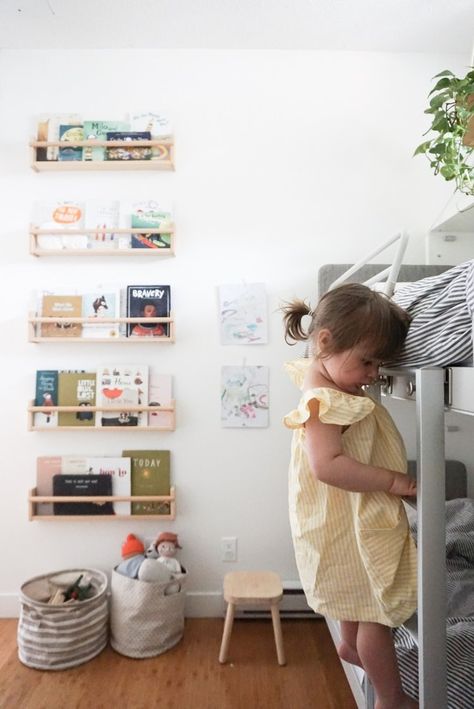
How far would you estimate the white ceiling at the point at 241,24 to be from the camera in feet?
7.05

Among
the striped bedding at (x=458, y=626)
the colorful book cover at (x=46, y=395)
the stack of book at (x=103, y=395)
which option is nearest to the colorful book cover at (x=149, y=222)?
the stack of book at (x=103, y=395)

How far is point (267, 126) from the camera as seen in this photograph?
2.49 metres

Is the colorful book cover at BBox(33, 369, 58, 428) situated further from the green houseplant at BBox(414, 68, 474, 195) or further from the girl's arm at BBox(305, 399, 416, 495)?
the green houseplant at BBox(414, 68, 474, 195)

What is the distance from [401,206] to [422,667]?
2.04 metres

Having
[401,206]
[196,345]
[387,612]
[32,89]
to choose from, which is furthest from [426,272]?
[32,89]

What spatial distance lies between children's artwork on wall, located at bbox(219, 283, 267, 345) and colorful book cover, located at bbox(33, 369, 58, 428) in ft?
2.71

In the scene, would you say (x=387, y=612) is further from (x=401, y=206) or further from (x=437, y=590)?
(x=401, y=206)

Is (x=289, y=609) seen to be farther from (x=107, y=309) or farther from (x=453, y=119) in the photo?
(x=453, y=119)

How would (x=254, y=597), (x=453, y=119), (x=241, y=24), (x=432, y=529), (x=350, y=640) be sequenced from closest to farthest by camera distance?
(x=432, y=529)
(x=350, y=640)
(x=453, y=119)
(x=254, y=597)
(x=241, y=24)

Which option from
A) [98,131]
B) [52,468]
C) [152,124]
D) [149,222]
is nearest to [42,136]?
[98,131]

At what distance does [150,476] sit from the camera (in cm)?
243

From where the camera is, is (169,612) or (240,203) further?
(240,203)

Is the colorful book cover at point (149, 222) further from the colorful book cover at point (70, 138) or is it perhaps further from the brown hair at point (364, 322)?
the brown hair at point (364, 322)

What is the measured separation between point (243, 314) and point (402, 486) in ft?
4.83
